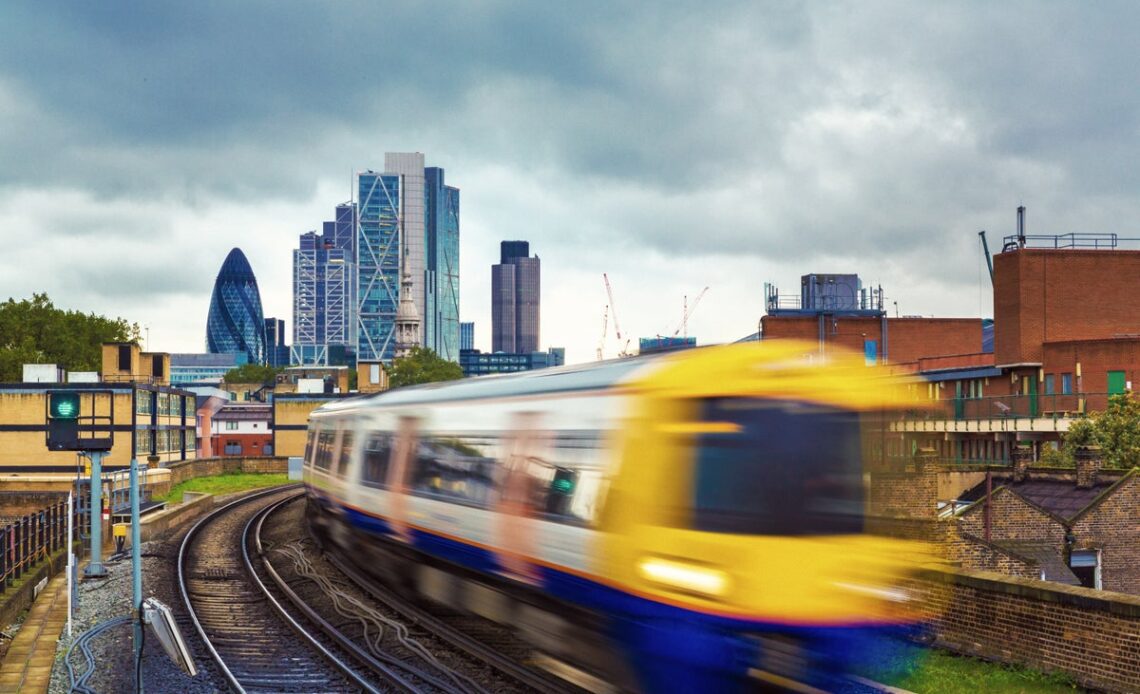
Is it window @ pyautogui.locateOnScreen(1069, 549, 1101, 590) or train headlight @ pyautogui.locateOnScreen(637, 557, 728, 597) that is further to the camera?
window @ pyautogui.locateOnScreen(1069, 549, 1101, 590)

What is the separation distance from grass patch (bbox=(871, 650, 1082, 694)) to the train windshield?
4.55m

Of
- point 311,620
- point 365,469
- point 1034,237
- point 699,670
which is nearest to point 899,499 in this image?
point 699,670

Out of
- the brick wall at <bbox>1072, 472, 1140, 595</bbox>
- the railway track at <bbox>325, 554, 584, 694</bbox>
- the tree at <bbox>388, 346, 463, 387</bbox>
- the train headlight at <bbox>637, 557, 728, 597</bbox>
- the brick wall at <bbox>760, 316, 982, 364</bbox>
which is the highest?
the brick wall at <bbox>760, 316, 982, 364</bbox>

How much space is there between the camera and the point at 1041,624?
14320 millimetres

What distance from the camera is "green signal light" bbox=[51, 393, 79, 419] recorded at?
18.3m

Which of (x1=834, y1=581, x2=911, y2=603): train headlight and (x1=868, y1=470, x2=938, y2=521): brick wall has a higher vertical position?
(x1=868, y1=470, x2=938, y2=521): brick wall

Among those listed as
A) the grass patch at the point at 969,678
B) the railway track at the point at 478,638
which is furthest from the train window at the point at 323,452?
the grass patch at the point at 969,678

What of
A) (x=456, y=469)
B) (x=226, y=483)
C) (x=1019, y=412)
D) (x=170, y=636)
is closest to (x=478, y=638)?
(x=456, y=469)

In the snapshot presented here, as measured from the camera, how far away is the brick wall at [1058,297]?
209ft

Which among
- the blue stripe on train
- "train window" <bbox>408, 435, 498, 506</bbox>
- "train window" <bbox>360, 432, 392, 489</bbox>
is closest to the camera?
the blue stripe on train

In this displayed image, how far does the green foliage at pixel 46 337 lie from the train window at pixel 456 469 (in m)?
89.4

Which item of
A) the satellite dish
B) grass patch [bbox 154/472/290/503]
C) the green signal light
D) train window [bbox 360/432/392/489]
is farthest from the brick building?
the satellite dish

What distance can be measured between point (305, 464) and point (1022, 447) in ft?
83.3

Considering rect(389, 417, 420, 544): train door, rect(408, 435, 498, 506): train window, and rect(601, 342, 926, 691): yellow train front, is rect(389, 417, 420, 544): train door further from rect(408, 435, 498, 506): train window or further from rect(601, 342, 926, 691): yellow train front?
rect(601, 342, 926, 691): yellow train front
